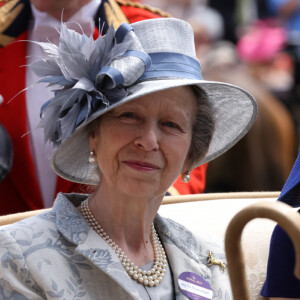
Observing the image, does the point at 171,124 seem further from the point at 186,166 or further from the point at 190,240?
the point at 190,240

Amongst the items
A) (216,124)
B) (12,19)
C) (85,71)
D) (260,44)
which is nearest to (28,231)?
(85,71)

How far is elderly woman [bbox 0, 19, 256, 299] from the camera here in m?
1.86

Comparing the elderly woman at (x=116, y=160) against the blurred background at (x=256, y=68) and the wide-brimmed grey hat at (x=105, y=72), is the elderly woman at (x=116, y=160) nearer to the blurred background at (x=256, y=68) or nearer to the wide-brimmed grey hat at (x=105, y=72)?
the wide-brimmed grey hat at (x=105, y=72)

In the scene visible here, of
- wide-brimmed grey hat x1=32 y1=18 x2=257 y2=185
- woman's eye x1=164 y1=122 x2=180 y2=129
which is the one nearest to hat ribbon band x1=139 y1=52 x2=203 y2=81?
wide-brimmed grey hat x1=32 y1=18 x2=257 y2=185

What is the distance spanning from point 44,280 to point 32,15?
134 cm

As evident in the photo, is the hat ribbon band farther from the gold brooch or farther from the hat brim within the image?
the gold brooch

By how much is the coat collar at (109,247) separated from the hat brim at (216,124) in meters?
0.07

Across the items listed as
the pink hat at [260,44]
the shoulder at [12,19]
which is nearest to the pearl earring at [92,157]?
the shoulder at [12,19]

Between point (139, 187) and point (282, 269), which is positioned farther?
point (282, 269)

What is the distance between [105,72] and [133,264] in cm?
46

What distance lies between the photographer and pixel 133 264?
6.47 ft

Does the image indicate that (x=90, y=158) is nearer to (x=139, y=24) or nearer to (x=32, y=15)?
(x=139, y=24)

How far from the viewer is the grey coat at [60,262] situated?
180cm

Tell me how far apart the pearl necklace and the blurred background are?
96.7 inches
